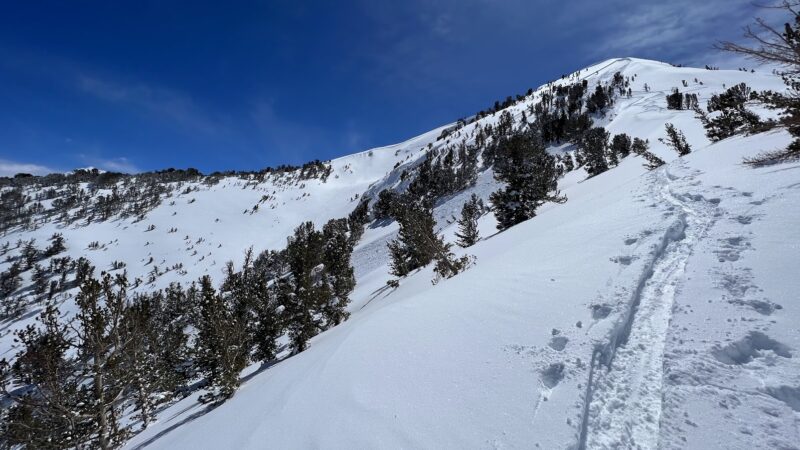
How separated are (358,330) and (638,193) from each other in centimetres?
1017

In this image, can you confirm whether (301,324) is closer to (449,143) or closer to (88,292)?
(88,292)

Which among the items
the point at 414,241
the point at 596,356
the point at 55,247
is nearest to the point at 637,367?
the point at 596,356

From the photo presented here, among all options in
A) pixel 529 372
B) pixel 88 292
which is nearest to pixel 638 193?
pixel 529 372

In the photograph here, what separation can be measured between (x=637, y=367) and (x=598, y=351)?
0.47 metres

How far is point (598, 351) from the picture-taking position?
4.06m

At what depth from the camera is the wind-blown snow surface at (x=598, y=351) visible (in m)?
3.00

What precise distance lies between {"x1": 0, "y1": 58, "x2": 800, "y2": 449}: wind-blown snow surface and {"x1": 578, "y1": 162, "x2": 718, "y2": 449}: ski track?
19mm

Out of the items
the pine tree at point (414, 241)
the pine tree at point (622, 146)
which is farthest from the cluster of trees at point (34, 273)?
the pine tree at point (622, 146)

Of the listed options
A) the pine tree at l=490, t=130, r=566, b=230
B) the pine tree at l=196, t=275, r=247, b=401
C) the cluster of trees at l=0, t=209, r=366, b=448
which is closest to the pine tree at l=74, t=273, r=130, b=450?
the cluster of trees at l=0, t=209, r=366, b=448

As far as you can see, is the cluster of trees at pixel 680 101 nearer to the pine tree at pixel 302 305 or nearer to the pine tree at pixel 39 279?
the pine tree at pixel 302 305

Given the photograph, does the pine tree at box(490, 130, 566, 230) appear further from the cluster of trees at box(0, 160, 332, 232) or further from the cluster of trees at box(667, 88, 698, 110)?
the cluster of trees at box(0, 160, 332, 232)


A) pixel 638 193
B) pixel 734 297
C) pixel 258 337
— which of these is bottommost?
pixel 258 337

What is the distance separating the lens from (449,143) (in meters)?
88.4

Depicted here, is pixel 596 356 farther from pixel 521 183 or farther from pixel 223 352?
pixel 521 183
